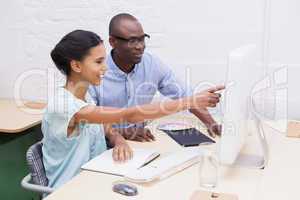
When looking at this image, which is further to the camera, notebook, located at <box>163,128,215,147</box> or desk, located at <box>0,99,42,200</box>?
desk, located at <box>0,99,42,200</box>

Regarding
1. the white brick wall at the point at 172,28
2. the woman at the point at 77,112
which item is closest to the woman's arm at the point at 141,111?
the woman at the point at 77,112

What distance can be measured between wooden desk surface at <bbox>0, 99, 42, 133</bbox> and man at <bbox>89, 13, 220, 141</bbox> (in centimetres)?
49

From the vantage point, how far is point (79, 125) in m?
1.65

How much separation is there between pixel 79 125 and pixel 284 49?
127 centimetres

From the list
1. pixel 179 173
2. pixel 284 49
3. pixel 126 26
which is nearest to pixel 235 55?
pixel 179 173

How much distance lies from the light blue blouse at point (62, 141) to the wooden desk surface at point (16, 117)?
0.61 m

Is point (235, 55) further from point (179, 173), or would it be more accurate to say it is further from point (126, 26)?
point (126, 26)

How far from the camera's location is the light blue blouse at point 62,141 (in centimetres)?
157

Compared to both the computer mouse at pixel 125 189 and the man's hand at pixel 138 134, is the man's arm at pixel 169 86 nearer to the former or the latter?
the man's hand at pixel 138 134

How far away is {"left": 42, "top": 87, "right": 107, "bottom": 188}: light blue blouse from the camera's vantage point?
5.16 feet

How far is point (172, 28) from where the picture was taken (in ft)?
7.89

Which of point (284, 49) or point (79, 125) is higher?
point (284, 49)

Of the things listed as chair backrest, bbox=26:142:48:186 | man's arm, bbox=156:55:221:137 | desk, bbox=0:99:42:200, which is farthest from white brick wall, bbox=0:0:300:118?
chair backrest, bbox=26:142:48:186

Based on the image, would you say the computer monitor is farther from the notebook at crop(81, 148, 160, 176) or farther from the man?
the man
